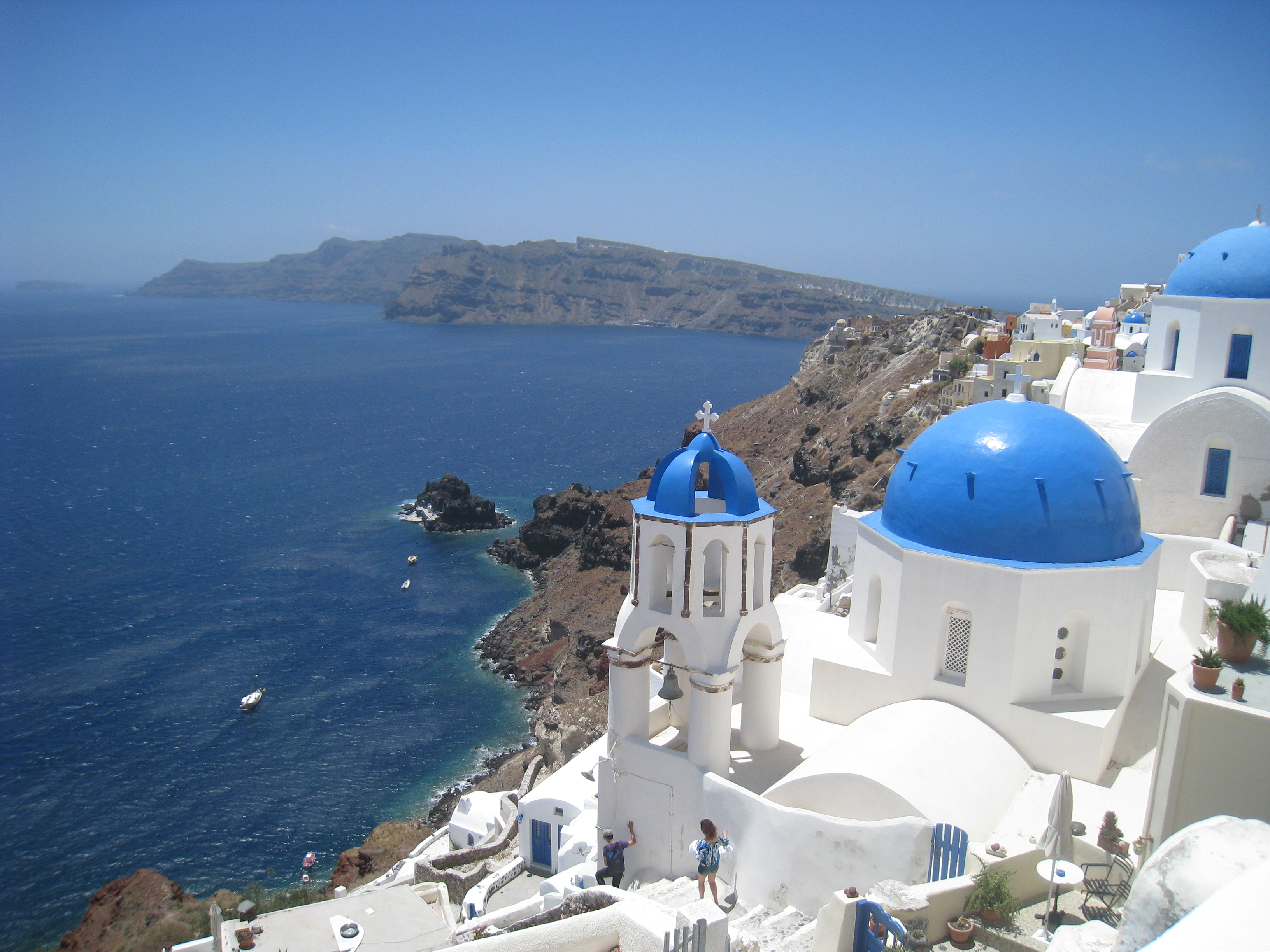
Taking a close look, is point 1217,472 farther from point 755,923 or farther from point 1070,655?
point 755,923

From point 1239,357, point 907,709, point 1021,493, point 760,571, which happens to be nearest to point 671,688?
point 760,571

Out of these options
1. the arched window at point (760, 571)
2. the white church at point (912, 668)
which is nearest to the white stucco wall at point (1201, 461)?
the white church at point (912, 668)

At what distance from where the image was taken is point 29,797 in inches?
1132

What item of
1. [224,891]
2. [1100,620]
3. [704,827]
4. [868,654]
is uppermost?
[1100,620]

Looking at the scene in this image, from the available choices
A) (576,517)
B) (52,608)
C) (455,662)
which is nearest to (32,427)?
(52,608)

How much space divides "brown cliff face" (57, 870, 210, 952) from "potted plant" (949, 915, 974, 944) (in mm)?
15171

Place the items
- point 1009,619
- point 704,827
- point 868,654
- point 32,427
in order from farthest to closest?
point 32,427, point 868,654, point 1009,619, point 704,827

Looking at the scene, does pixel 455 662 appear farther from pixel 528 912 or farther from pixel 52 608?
pixel 528 912

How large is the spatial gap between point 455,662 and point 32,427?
66.3m

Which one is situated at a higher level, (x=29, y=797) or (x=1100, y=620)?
(x=1100, y=620)

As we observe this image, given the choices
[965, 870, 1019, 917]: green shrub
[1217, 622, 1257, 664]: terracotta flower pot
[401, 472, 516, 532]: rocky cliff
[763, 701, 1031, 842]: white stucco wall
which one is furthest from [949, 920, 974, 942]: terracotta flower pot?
[401, 472, 516, 532]: rocky cliff

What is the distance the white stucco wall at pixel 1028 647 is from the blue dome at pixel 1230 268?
8474 mm

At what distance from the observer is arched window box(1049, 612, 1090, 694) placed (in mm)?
13203

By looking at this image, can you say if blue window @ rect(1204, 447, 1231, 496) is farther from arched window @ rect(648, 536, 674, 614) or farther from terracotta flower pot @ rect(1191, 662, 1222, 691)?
arched window @ rect(648, 536, 674, 614)
